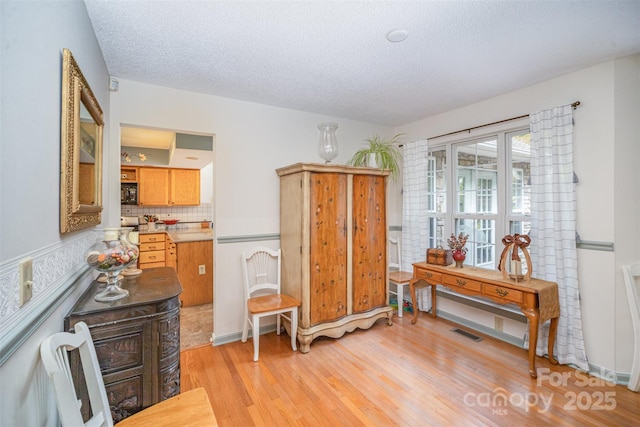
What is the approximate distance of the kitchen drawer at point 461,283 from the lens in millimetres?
2670

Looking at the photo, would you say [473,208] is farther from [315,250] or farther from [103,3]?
[103,3]

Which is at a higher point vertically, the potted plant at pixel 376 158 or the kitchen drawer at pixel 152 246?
the potted plant at pixel 376 158

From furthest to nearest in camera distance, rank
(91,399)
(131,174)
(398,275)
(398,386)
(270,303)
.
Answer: (131,174) → (398,275) → (270,303) → (398,386) → (91,399)

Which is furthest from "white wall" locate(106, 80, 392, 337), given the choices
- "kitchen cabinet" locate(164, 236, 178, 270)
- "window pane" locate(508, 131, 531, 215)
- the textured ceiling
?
"window pane" locate(508, 131, 531, 215)

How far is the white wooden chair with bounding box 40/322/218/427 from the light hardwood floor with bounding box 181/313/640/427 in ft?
2.36

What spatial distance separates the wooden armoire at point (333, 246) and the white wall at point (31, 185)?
71.1 inches

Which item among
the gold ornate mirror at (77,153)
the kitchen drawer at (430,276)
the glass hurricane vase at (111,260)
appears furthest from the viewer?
the kitchen drawer at (430,276)

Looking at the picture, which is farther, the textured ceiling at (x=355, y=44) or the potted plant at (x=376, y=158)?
the potted plant at (x=376, y=158)

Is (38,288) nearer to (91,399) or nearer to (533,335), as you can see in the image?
(91,399)

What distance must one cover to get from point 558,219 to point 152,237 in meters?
5.11

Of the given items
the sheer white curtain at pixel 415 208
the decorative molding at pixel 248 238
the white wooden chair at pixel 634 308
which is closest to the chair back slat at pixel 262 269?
the decorative molding at pixel 248 238

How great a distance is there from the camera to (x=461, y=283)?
280cm

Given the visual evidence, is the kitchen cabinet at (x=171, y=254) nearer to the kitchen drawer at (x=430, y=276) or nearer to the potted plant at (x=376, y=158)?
the potted plant at (x=376, y=158)

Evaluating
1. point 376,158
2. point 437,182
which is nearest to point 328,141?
point 376,158
